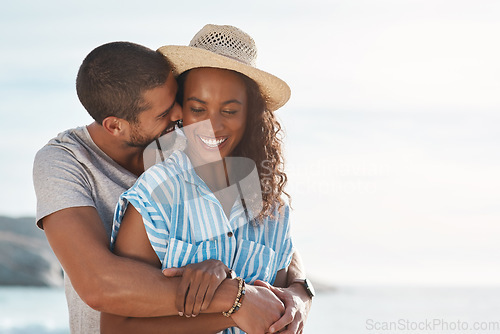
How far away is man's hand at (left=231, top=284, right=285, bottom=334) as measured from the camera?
2.12 metres

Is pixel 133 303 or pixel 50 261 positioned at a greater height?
pixel 133 303

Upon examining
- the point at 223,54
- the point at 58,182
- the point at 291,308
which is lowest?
the point at 291,308

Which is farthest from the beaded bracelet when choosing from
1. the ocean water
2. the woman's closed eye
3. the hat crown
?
the ocean water

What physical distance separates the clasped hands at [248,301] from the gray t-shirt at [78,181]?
60 cm

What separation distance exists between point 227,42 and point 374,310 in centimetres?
1304

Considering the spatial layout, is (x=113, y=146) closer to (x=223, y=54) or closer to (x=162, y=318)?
(x=223, y=54)

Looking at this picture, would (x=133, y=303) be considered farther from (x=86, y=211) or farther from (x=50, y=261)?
(x=50, y=261)

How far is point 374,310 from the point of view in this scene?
14.7 m

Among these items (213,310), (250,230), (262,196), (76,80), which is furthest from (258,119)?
(213,310)

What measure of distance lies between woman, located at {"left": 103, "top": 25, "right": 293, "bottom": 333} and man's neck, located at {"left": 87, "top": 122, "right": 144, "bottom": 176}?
0.33 meters

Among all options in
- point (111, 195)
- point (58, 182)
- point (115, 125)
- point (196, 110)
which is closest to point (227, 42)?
point (196, 110)

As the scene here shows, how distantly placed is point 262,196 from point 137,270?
802 mm

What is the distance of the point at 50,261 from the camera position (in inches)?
668

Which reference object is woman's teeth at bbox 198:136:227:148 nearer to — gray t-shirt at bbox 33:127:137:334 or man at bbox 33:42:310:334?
man at bbox 33:42:310:334
